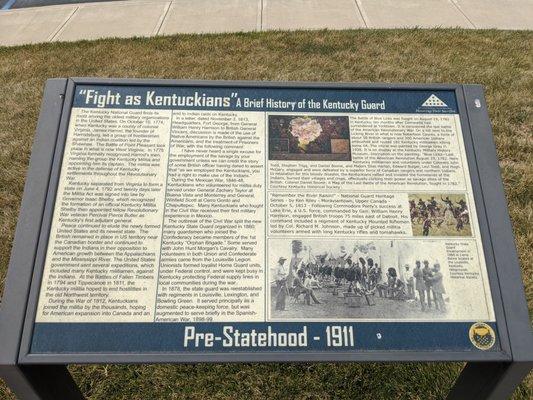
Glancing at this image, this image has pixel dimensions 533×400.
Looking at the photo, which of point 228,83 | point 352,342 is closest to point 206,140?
point 228,83

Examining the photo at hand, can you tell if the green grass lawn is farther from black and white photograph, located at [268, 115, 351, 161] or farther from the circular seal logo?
black and white photograph, located at [268, 115, 351, 161]

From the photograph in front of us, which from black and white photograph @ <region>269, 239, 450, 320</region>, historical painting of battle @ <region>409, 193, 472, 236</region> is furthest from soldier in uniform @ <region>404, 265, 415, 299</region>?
historical painting of battle @ <region>409, 193, 472, 236</region>

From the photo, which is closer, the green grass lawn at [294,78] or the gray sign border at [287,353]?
the gray sign border at [287,353]

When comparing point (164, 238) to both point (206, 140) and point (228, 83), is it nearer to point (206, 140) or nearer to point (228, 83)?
point (206, 140)

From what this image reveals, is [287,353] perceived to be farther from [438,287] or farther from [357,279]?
[438,287]

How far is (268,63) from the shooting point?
548 cm

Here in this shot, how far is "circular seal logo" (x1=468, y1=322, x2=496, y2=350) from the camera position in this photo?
1.83 meters

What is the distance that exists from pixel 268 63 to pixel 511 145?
274 cm

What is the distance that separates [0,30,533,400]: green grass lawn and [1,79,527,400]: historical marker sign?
3.76 feet

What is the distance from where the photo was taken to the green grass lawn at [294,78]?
283 cm

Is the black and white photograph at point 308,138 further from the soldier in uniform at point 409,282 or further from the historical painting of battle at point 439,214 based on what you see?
the soldier in uniform at point 409,282

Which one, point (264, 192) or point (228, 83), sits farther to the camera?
point (228, 83)

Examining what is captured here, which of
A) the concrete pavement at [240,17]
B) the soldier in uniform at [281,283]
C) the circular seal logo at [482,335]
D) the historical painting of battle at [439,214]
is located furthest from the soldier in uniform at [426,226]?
the concrete pavement at [240,17]

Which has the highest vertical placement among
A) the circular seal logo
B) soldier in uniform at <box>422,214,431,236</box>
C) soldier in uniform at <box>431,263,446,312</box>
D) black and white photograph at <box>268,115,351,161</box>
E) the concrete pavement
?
the concrete pavement
